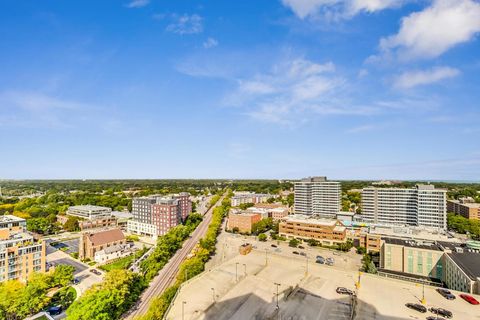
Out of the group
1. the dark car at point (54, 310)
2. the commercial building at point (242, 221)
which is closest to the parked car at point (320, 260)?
the commercial building at point (242, 221)

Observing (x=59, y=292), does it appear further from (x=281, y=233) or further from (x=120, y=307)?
(x=281, y=233)

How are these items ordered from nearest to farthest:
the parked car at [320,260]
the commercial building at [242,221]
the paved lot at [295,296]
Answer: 1. the paved lot at [295,296]
2. the parked car at [320,260]
3. the commercial building at [242,221]

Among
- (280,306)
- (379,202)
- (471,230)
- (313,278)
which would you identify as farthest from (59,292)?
(471,230)

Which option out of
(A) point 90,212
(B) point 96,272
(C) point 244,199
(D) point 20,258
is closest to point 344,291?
(B) point 96,272

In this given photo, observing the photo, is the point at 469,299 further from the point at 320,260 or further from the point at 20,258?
the point at 20,258

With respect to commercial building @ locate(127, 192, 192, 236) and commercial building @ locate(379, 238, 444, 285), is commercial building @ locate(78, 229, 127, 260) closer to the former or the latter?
commercial building @ locate(127, 192, 192, 236)

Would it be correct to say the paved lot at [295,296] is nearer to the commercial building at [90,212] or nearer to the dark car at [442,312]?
the dark car at [442,312]

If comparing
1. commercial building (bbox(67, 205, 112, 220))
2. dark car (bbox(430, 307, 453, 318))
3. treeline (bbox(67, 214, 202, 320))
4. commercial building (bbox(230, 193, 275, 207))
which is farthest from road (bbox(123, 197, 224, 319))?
commercial building (bbox(230, 193, 275, 207))
